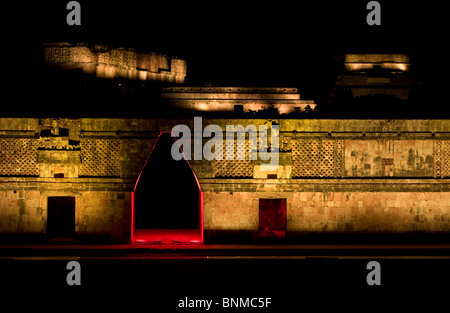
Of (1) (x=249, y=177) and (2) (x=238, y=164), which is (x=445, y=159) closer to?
(1) (x=249, y=177)

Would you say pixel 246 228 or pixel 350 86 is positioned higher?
pixel 350 86

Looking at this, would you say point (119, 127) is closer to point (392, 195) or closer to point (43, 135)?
point (43, 135)

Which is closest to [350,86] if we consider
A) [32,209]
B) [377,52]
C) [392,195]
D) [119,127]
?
[377,52]

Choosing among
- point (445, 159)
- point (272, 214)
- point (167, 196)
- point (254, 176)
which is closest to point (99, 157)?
point (254, 176)

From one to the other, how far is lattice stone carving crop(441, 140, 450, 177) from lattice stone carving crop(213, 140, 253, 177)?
185 inches

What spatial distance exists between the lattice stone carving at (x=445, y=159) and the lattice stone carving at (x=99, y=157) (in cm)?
789

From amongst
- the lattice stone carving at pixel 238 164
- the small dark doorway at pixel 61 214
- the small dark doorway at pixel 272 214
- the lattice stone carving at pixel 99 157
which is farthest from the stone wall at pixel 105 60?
the small dark doorway at pixel 272 214

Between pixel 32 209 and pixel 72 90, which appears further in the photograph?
pixel 72 90

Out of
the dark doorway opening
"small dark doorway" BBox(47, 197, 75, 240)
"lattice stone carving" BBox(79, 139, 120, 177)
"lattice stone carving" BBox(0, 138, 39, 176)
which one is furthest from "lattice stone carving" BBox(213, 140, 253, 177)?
"small dark doorway" BBox(47, 197, 75, 240)

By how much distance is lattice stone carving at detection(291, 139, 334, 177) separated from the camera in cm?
1180

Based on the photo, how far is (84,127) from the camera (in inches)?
456

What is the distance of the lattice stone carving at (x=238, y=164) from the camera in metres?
11.8

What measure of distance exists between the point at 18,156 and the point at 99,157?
1946 millimetres

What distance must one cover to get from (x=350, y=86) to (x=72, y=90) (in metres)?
8.08
